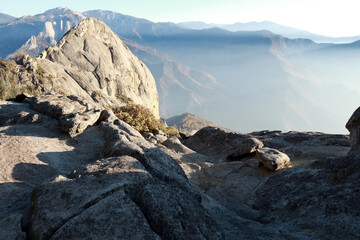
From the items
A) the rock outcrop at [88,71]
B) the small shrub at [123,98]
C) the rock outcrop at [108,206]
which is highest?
the rock outcrop at [108,206]

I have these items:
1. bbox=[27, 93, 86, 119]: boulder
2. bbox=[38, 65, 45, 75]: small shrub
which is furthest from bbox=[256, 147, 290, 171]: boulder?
bbox=[38, 65, 45, 75]: small shrub

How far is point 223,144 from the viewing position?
1791 cm

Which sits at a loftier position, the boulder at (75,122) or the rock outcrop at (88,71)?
the boulder at (75,122)

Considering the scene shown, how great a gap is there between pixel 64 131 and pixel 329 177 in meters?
11.7

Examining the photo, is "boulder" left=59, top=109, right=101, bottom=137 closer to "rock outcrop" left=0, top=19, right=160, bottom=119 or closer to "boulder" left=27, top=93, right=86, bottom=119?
"boulder" left=27, top=93, right=86, bottom=119

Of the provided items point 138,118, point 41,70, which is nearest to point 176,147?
point 138,118

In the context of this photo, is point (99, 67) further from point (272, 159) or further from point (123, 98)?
point (272, 159)

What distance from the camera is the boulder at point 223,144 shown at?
15.7 metres

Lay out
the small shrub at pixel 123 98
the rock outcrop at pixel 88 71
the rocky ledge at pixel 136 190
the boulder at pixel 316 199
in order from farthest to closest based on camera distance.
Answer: the small shrub at pixel 123 98
the rock outcrop at pixel 88 71
the boulder at pixel 316 199
the rocky ledge at pixel 136 190

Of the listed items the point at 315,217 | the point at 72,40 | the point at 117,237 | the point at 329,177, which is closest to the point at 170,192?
the point at 117,237

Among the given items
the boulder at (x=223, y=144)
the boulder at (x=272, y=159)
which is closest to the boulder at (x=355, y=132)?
the boulder at (x=272, y=159)

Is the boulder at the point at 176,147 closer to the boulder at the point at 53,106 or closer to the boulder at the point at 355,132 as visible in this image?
the boulder at the point at 53,106

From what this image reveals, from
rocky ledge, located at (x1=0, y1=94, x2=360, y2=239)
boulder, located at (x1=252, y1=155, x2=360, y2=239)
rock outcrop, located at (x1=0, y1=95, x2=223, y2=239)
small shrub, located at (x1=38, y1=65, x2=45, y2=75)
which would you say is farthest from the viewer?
small shrub, located at (x1=38, y1=65, x2=45, y2=75)

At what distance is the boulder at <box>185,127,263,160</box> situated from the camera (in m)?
15.7
